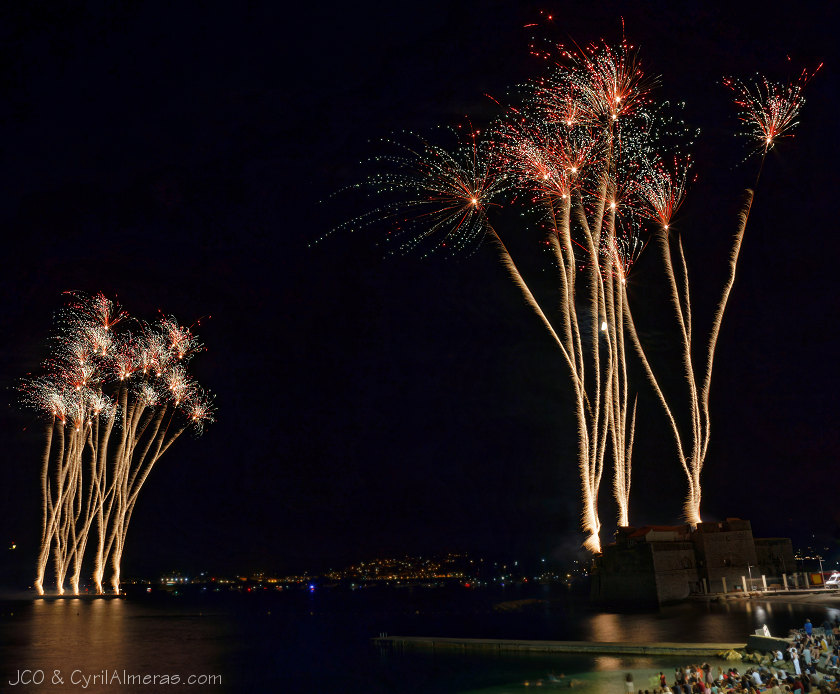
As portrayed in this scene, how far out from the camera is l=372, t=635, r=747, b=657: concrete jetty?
32219 millimetres

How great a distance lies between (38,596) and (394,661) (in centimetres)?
10114

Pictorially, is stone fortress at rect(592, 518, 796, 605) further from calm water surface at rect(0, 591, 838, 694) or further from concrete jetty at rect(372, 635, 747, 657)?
concrete jetty at rect(372, 635, 747, 657)

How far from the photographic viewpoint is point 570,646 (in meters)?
40.0

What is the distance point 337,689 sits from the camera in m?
38.0

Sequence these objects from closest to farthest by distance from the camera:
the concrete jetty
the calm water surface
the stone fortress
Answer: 1. the concrete jetty
2. the calm water surface
3. the stone fortress

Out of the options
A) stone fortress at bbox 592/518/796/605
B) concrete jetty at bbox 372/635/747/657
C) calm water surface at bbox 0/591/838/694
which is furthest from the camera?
stone fortress at bbox 592/518/796/605

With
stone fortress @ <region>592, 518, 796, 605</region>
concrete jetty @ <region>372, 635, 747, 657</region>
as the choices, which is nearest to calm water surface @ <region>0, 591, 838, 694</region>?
concrete jetty @ <region>372, 635, 747, 657</region>

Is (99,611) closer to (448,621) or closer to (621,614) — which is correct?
(448,621)

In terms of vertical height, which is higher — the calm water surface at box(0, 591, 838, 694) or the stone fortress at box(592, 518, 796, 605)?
the stone fortress at box(592, 518, 796, 605)

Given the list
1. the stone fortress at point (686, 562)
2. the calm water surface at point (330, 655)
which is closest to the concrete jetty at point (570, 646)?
the calm water surface at point (330, 655)

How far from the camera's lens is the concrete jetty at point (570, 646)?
3222 centimetres

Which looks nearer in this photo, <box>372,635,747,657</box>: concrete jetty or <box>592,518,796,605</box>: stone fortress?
<box>372,635,747,657</box>: concrete jetty

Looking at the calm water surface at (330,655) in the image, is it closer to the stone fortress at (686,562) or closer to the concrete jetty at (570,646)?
the concrete jetty at (570,646)

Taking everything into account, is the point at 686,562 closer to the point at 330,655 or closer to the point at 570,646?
the point at 570,646
